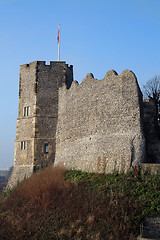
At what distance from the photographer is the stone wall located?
21.2 meters

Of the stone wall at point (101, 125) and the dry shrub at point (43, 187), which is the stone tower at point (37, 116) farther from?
the dry shrub at point (43, 187)

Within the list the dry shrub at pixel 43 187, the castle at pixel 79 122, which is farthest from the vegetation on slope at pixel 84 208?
the castle at pixel 79 122

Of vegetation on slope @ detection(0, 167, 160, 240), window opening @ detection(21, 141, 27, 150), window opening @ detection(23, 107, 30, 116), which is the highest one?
window opening @ detection(23, 107, 30, 116)

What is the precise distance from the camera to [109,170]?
21812 millimetres

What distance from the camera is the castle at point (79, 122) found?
21391 mm

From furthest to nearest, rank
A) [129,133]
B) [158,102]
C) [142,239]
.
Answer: [158,102] < [129,133] < [142,239]

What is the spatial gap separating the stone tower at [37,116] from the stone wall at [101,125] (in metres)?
0.77

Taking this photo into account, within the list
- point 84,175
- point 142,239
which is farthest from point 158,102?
point 142,239

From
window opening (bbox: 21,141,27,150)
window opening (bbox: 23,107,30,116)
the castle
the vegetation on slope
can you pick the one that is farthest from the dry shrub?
window opening (bbox: 23,107,30,116)

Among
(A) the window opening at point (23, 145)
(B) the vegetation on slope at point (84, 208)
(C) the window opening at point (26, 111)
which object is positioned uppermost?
(C) the window opening at point (26, 111)

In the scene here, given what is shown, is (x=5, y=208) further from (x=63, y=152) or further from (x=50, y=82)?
(x=50, y=82)

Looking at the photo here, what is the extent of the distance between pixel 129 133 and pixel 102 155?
95.4 inches

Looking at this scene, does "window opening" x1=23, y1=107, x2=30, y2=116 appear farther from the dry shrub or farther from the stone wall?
the dry shrub

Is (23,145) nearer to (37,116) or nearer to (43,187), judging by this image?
(37,116)
